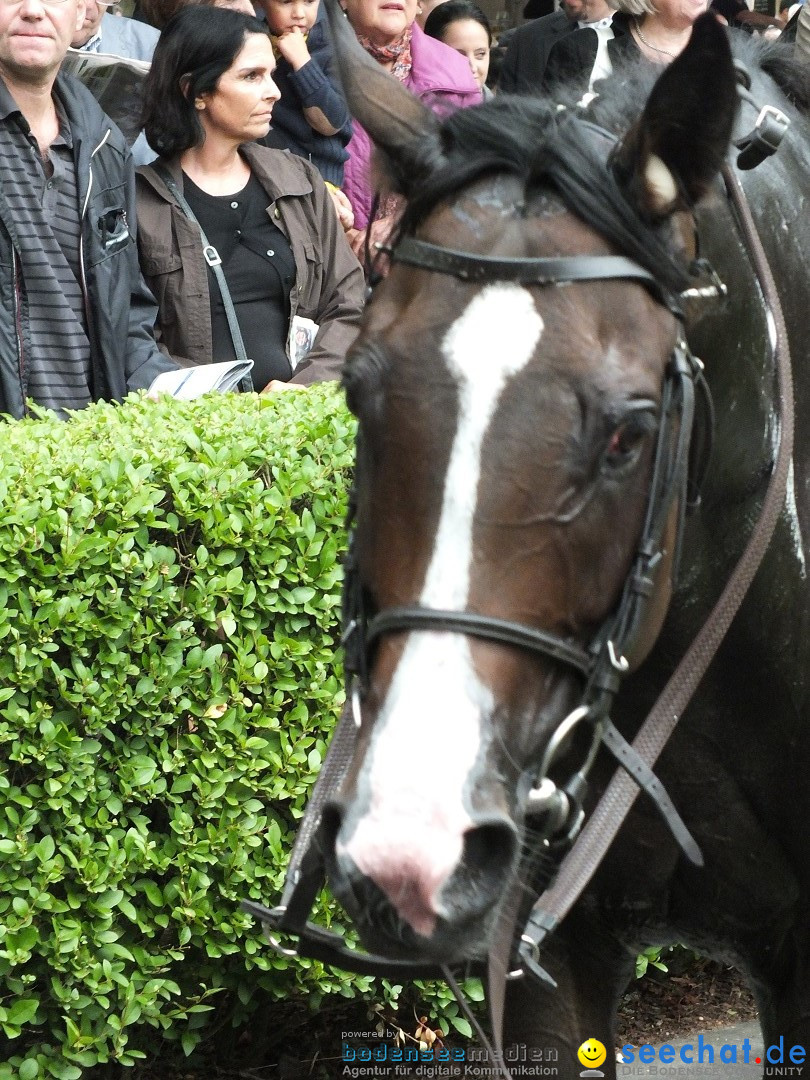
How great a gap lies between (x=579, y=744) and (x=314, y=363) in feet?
10.2

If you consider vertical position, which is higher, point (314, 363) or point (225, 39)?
point (225, 39)

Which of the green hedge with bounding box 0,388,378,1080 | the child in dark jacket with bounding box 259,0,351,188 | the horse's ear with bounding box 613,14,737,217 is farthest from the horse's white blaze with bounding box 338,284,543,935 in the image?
the child in dark jacket with bounding box 259,0,351,188

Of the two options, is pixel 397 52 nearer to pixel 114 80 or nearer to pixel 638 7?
pixel 114 80

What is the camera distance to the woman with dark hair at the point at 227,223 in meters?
5.20

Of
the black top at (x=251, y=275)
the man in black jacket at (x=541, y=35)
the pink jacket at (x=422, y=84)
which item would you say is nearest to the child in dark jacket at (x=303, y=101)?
the pink jacket at (x=422, y=84)

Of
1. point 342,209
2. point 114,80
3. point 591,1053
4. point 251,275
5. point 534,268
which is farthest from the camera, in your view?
point 342,209

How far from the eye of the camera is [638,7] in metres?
4.07

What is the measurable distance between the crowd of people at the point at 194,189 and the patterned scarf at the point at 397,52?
13 millimetres

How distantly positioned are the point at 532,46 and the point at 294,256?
2.59 m

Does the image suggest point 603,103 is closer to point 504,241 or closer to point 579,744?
point 504,241

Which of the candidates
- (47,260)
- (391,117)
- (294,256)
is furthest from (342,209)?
(391,117)

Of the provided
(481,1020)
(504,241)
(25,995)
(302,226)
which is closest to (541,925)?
(504,241)

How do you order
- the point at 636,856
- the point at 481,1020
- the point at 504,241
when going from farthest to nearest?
the point at 481,1020 < the point at 636,856 < the point at 504,241

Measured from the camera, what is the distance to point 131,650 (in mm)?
3613
